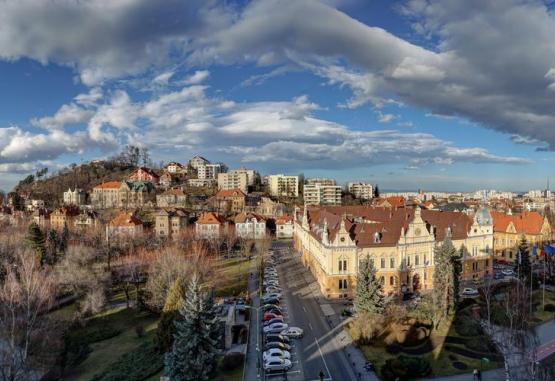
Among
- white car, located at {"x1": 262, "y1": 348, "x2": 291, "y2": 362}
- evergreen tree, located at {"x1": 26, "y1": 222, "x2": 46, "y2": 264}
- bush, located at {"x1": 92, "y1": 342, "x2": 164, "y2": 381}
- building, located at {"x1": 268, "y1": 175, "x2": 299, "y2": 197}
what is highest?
building, located at {"x1": 268, "y1": 175, "x2": 299, "y2": 197}

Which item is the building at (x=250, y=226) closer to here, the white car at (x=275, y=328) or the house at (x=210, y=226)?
the house at (x=210, y=226)

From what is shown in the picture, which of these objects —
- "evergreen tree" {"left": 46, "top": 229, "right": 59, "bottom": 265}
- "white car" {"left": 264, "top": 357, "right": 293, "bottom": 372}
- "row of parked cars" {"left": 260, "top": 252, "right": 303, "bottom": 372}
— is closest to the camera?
"white car" {"left": 264, "top": 357, "right": 293, "bottom": 372}

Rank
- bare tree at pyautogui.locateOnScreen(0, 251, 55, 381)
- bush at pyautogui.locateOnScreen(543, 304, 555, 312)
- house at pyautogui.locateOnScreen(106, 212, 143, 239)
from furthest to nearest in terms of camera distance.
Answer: house at pyautogui.locateOnScreen(106, 212, 143, 239) → bush at pyautogui.locateOnScreen(543, 304, 555, 312) → bare tree at pyautogui.locateOnScreen(0, 251, 55, 381)

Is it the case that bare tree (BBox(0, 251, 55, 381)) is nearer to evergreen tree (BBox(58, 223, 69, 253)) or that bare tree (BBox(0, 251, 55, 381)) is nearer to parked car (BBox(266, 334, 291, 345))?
parked car (BBox(266, 334, 291, 345))

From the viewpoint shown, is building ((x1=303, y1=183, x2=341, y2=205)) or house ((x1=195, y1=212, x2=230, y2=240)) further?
building ((x1=303, y1=183, x2=341, y2=205))

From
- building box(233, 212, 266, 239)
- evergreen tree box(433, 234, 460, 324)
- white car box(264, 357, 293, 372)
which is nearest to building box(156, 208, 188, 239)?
building box(233, 212, 266, 239)

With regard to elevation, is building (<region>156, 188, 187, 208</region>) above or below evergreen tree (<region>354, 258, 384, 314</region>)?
above

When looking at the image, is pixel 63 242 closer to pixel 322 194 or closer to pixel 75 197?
pixel 75 197
